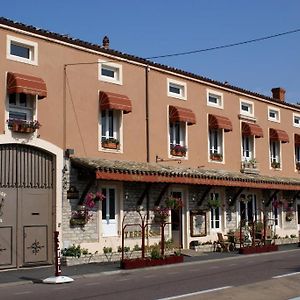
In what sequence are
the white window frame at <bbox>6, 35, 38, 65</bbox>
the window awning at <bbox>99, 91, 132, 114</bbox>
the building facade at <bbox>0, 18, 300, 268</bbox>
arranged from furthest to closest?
the window awning at <bbox>99, 91, 132, 114</bbox>
the building facade at <bbox>0, 18, 300, 268</bbox>
the white window frame at <bbox>6, 35, 38, 65</bbox>

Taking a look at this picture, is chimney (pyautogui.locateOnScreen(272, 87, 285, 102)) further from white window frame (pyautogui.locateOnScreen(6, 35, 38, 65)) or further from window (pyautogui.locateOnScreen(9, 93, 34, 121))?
window (pyautogui.locateOnScreen(9, 93, 34, 121))

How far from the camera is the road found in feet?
41.6

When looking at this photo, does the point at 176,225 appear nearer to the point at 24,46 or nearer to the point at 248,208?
the point at 248,208

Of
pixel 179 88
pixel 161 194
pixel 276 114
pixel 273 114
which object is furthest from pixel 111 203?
pixel 276 114

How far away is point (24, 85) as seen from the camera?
19031mm

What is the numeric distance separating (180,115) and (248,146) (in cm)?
699

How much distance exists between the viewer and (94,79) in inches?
877

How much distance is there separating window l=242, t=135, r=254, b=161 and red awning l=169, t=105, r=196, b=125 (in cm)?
573

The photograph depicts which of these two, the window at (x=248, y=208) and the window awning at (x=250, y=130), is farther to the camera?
the window awning at (x=250, y=130)

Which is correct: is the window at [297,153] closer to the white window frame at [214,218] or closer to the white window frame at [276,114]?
the white window frame at [276,114]

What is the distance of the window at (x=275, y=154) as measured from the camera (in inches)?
1286

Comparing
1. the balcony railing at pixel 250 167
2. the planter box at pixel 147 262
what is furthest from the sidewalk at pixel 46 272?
the balcony railing at pixel 250 167

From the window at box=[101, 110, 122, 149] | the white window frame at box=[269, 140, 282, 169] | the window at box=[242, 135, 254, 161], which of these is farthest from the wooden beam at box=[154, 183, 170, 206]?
the white window frame at box=[269, 140, 282, 169]

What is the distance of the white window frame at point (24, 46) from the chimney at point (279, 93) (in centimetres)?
1945
